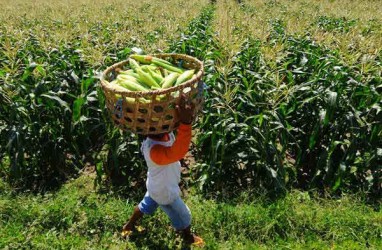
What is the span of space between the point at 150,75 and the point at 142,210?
142 centimetres

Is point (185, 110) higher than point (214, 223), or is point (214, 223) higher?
point (185, 110)

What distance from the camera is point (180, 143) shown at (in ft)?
9.33

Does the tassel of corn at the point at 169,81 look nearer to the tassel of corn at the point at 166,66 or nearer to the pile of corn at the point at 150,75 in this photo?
the pile of corn at the point at 150,75

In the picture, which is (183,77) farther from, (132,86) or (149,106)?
(149,106)

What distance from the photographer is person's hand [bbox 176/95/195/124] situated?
8.80 feet

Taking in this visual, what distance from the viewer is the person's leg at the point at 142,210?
11.6 ft

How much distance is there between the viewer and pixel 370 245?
3615 millimetres

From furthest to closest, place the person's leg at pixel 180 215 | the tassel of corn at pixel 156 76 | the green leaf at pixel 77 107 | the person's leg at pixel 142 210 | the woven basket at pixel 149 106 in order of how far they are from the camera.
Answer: the green leaf at pixel 77 107 < the person's leg at pixel 142 210 < the person's leg at pixel 180 215 < the tassel of corn at pixel 156 76 < the woven basket at pixel 149 106

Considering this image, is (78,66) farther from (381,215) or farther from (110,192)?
(381,215)

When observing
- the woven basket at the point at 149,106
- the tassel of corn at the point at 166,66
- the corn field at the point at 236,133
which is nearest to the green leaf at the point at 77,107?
the corn field at the point at 236,133

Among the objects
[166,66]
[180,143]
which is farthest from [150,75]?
[180,143]

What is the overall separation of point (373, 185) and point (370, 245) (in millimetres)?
1006

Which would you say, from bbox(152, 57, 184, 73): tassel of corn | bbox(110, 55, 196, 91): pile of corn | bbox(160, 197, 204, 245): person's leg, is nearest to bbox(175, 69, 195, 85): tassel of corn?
bbox(110, 55, 196, 91): pile of corn

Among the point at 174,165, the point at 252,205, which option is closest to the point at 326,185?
the point at 252,205
